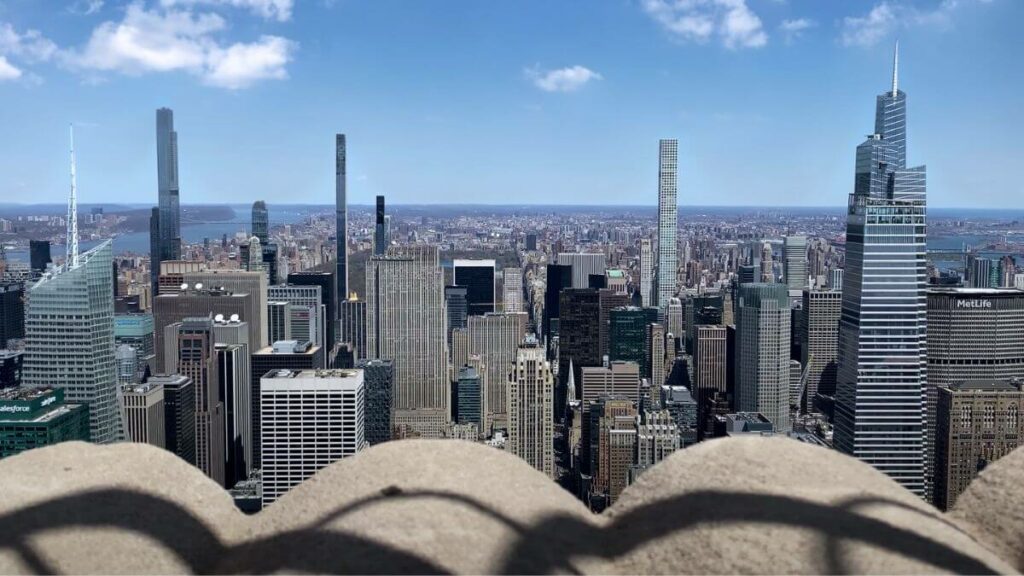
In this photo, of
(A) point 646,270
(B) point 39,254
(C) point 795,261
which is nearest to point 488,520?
(B) point 39,254

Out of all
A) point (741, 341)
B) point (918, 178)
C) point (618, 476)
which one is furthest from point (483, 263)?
point (918, 178)

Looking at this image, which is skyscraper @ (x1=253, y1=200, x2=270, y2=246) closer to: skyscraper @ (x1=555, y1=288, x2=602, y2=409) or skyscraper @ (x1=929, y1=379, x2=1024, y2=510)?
skyscraper @ (x1=555, y1=288, x2=602, y2=409)

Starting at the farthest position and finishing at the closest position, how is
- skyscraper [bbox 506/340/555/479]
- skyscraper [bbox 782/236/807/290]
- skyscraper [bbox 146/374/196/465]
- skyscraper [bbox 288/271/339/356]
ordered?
skyscraper [bbox 288/271/339/356], skyscraper [bbox 782/236/807/290], skyscraper [bbox 506/340/555/479], skyscraper [bbox 146/374/196/465]

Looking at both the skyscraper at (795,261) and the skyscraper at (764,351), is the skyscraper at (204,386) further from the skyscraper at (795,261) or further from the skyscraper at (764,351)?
the skyscraper at (795,261)

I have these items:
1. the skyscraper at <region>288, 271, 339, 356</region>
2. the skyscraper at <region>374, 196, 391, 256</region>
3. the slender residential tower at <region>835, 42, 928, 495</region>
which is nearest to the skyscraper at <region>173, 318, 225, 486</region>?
the skyscraper at <region>288, 271, 339, 356</region>

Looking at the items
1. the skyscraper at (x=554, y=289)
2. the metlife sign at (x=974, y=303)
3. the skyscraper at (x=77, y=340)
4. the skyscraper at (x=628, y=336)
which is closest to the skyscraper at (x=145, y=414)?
the skyscraper at (x=77, y=340)

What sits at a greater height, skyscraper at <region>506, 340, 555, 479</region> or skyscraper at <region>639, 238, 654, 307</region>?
skyscraper at <region>639, 238, 654, 307</region>

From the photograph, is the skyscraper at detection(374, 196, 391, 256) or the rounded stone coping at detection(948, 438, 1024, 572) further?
the skyscraper at detection(374, 196, 391, 256)

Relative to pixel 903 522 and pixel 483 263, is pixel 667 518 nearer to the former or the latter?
pixel 903 522
